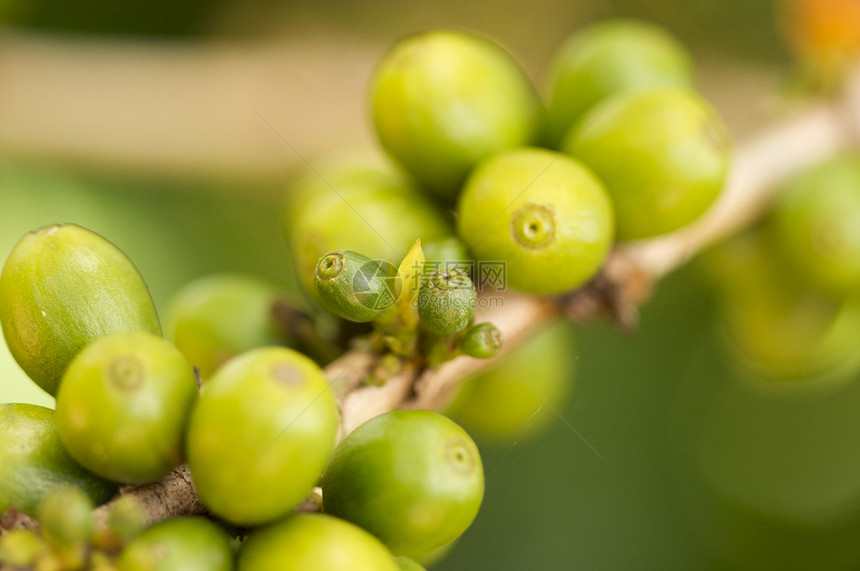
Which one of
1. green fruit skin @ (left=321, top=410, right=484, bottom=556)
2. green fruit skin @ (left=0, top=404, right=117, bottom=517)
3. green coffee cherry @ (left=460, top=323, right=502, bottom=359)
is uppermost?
green coffee cherry @ (left=460, top=323, right=502, bottom=359)

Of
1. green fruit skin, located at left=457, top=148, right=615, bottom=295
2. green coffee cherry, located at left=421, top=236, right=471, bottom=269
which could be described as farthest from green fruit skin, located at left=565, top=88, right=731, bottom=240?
green coffee cherry, located at left=421, top=236, right=471, bottom=269

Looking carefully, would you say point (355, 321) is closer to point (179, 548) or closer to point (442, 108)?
→ point (179, 548)

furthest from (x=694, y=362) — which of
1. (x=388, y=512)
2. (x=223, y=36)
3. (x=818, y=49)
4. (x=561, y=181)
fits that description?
(x=223, y=36)

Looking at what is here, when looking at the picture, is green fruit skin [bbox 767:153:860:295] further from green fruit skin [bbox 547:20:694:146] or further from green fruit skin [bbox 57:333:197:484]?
green fruit skin [bbox 57:333:197:484]

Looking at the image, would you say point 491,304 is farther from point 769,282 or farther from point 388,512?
point 769,282

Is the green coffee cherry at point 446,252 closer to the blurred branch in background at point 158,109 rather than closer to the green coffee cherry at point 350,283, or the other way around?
the green coffee cherry at point 350,283

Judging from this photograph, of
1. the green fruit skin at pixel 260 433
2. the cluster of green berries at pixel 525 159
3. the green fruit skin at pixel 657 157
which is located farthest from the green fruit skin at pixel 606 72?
the green fruit skin at pixel 260 433
